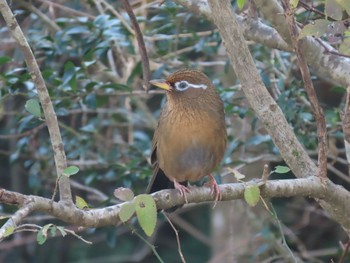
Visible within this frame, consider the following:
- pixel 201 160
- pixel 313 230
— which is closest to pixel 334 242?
pixel 313 230

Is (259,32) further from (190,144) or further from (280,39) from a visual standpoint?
(190,144)

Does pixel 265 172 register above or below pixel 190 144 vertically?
above

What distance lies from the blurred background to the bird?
0.44 metres

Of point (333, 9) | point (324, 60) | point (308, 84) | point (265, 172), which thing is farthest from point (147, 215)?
point (324, 60)

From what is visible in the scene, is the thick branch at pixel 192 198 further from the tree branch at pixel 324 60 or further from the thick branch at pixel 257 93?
the tree branch at pixel 324 60

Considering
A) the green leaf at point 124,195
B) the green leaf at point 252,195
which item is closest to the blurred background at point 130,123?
the green leaf at point 252,195

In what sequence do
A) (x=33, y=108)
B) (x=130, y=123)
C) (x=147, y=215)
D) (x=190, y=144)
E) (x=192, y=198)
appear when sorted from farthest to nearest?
(x=130, y=123) < (x=190, y=144) < (x=192, y=198) < (x=33, y=108) < (x=147, y=215)

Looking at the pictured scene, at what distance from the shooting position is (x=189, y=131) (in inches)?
174

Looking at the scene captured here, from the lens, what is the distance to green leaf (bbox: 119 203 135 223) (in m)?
2.94

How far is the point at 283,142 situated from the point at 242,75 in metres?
0.35

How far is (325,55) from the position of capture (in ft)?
13.6

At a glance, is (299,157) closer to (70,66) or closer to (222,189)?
(222,189)

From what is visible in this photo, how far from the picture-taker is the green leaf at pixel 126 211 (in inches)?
116

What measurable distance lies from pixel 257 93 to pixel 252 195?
78 cm
